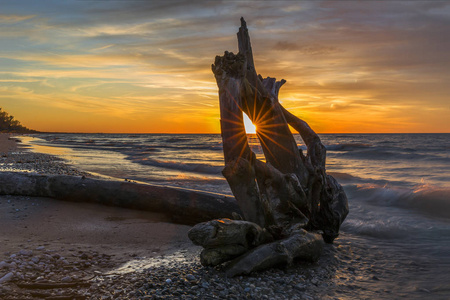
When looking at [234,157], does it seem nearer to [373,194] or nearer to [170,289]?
[170,289]

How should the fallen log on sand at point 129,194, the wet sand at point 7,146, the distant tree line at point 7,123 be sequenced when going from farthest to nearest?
the distant tree line at point 7,123
the wet sand at point 7,146
the fallen log on sand at point 129,194

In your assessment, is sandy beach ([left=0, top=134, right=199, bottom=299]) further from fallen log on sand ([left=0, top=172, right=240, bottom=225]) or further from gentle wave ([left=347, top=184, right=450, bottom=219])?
gentle wave ([left=347, top=184, right=450, bottom=219])

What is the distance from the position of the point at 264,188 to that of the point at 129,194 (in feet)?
11.3

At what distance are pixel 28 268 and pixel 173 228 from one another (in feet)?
8.24

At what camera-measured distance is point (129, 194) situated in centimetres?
694

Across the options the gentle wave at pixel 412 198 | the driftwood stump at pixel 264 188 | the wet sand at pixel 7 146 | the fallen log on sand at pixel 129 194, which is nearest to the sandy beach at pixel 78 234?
the fallen log on sand at pixel 129 194

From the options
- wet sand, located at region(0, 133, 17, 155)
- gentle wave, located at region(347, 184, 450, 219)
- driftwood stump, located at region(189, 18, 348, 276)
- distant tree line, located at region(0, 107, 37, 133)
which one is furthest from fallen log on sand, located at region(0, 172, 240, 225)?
distant tree line, located at region(0, 107, 37, 133)

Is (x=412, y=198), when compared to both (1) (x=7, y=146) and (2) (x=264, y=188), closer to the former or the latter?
(2) (x=264, y=188)

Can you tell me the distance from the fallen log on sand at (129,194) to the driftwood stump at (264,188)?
5.22 ft

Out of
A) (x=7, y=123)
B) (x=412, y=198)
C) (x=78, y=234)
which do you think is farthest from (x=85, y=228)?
(x=7, y=123)

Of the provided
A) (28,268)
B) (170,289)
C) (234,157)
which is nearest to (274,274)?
(170,289)

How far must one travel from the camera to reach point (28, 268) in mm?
3721

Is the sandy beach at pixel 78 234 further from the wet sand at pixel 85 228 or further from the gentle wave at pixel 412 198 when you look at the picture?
the gentle wave at pixel 412 198

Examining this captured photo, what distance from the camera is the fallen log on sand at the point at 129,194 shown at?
6395mm
